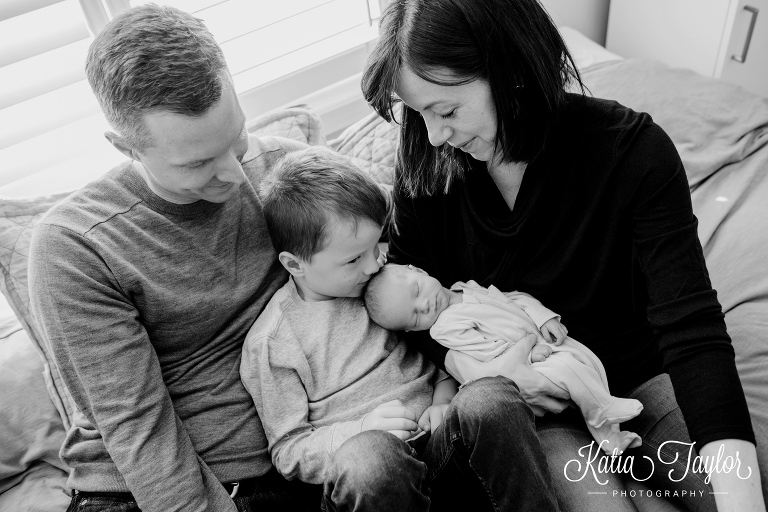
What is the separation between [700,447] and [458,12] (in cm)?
79

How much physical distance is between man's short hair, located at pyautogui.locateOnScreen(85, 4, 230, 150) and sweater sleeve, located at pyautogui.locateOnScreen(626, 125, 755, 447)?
757 mm

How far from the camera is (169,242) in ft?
4.08

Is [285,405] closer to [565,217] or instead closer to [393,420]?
[393,420]

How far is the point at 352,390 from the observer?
1311mm

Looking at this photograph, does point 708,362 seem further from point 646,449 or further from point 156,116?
point 156,116

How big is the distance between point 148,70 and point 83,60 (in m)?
0.69

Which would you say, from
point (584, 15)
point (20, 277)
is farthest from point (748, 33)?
point (20, 277)

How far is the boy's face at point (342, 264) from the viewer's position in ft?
4.18

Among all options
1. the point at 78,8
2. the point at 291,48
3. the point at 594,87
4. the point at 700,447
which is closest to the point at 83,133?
the point at 78,8

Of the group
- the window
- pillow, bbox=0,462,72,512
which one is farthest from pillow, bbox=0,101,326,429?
the window

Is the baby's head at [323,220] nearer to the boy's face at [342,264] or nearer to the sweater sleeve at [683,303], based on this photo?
the boy's face at [342,264]

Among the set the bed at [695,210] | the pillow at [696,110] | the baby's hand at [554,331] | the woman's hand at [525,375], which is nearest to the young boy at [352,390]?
the woman's hand at [525,375]

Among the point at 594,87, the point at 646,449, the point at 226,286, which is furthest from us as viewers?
the point at 594,87

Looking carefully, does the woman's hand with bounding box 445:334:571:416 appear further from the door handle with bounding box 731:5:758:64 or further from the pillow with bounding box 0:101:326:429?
the door handle with bounding box 731:5:758:64
